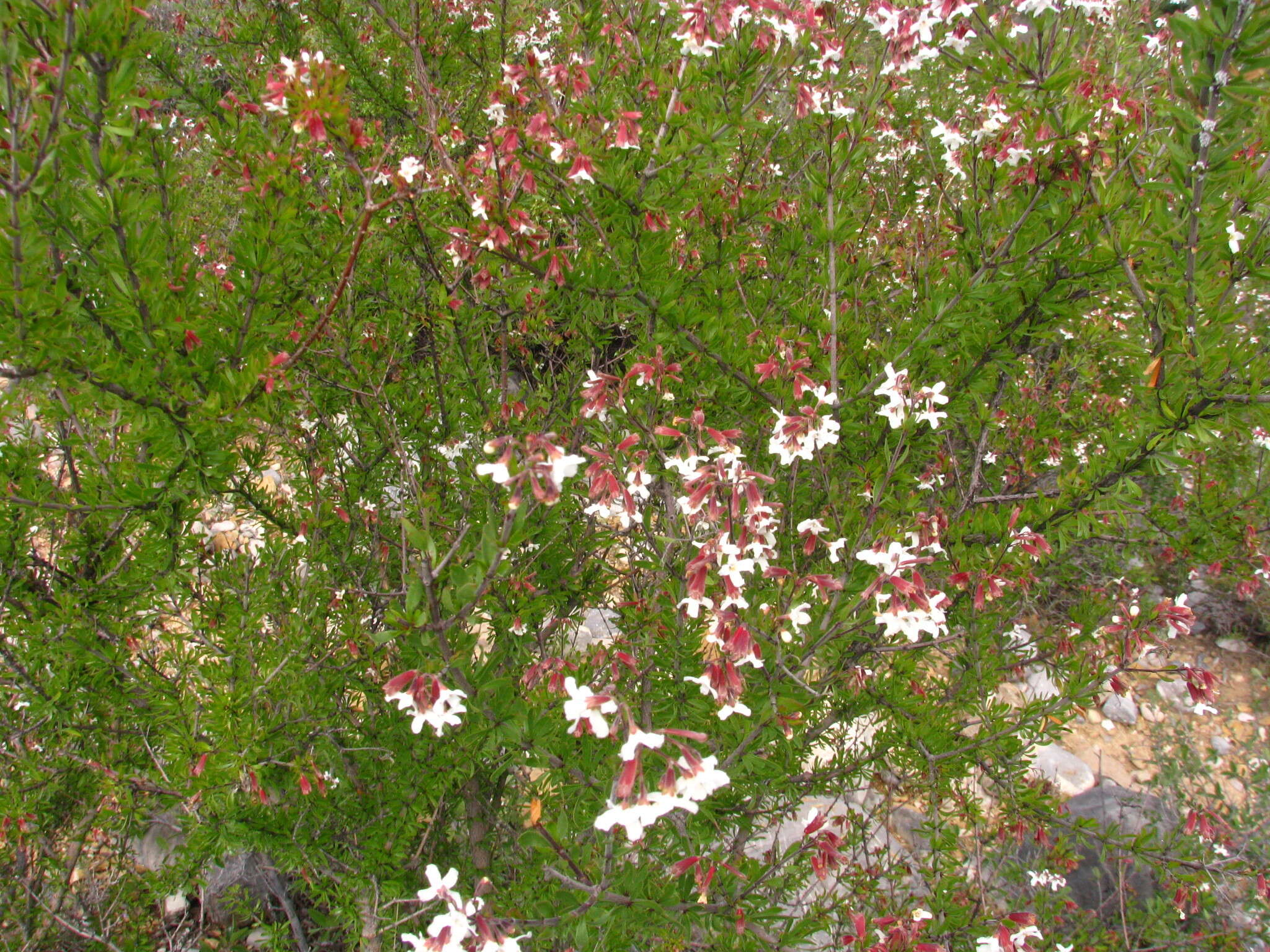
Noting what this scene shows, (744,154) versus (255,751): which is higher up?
(744,154)

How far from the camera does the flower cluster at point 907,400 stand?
179 centimetres

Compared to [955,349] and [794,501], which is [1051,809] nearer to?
[794,501]

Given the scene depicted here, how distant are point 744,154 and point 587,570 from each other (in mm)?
1694

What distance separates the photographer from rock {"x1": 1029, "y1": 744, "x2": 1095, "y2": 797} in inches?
185

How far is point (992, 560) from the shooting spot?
78.4 inches

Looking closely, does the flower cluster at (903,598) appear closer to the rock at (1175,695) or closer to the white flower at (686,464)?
the white flower at (686,464)

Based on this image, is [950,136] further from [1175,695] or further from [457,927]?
[1175,695]

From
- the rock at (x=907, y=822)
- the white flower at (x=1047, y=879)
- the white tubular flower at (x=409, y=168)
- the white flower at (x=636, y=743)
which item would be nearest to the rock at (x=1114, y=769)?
the rock at (x=907, y=822)

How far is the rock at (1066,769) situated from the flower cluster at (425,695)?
464 cm

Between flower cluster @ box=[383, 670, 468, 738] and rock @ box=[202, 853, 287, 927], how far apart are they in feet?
7.27

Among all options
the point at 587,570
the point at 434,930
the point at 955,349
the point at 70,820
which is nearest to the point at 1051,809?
the point at 955,349

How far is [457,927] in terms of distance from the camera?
1300 millimetres

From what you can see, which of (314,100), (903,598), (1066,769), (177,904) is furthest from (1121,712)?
(314,100)

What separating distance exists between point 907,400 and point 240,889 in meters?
3.20
